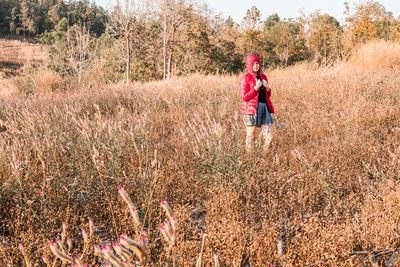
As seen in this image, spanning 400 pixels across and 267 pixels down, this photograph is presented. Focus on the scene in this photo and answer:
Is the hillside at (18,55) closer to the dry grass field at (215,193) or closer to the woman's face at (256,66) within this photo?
the dry grass field at (215,193)

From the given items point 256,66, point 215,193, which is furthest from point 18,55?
point 215,193

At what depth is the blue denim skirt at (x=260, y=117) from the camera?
346cm

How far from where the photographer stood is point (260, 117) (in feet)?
11.6

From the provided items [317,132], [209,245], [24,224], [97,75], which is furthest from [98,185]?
[97,75]

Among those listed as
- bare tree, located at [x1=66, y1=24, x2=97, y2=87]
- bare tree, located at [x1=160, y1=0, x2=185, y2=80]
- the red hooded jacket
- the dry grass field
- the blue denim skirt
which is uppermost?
bare tree, located at [x1=160, y1=0, x2=185, y2=80]

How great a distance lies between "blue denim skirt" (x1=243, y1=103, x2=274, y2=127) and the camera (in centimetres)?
346

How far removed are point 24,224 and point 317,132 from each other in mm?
3829

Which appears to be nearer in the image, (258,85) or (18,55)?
(258,85)

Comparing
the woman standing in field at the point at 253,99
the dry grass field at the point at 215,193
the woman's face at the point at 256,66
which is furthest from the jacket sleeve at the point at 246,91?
the dry grass field at the point at 215,193

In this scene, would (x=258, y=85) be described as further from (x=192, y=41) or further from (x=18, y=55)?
(x=18, y=55)

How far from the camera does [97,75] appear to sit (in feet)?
42.0

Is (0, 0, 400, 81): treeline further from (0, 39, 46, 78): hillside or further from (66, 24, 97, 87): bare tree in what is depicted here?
(0, 39, 46, 78): hillside

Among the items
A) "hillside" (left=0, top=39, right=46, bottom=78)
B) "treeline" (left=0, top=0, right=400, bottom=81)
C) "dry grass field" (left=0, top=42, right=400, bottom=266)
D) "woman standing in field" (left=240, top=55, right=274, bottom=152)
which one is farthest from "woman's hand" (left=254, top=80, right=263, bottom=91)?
"hillside" (left=0, top=39, right=46, bottom=78)

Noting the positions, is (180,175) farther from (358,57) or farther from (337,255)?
(358,57)
